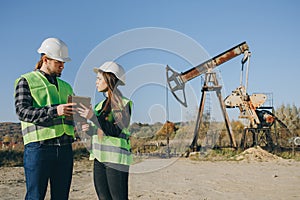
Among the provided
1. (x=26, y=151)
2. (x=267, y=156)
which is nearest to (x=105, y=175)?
(x=26, y=151)

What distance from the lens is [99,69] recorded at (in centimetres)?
292

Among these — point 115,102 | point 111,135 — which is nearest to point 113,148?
point 111,135

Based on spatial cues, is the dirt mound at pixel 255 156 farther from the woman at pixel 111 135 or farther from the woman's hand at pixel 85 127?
the woman's hand at pixel 85 127

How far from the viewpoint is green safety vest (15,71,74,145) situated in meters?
2.50

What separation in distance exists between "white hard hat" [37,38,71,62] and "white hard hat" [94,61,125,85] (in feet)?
1.11

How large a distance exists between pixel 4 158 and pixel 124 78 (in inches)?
479

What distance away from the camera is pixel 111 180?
112 inches

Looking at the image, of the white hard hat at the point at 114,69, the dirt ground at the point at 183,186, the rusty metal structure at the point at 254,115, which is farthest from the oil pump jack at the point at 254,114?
the white hard hat at the point at 114,69

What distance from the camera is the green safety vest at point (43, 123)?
2.50 metres

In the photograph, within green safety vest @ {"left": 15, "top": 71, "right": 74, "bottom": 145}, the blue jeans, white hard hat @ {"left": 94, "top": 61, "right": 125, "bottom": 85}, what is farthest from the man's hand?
white hard hat @ {"left": 94, "top": 61, "right": 125, "bottom": 85}

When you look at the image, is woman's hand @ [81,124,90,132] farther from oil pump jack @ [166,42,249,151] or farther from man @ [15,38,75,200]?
oil pump jack @ [166,42,249,151]

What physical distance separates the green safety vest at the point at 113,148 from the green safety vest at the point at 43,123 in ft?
1.01

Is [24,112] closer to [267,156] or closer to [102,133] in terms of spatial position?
[102,133]

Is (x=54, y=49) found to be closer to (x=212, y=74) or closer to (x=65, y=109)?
(x=65, y=109)
